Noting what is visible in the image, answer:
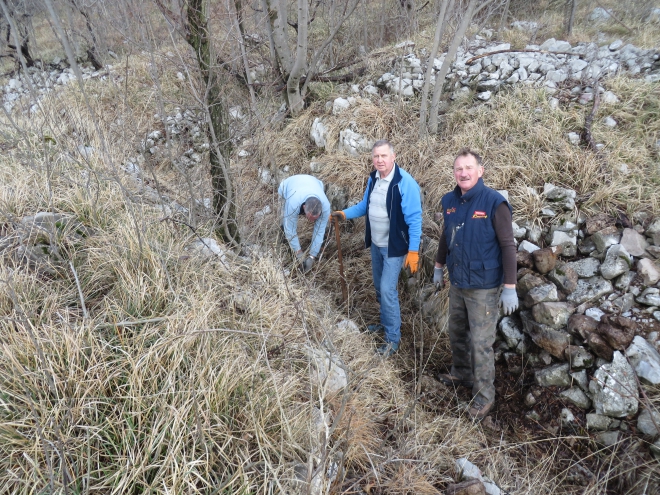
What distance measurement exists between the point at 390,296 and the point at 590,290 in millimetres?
1749

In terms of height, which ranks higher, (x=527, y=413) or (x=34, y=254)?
(x=34, y=254)

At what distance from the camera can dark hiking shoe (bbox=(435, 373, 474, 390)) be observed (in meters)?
3.66

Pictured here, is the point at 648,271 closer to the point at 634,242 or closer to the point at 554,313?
the point at 634,242

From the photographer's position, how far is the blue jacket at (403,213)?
142 inches

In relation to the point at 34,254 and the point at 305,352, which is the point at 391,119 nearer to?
the point at 305,352

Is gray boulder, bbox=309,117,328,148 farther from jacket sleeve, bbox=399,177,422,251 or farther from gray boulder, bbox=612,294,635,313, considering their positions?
gray boulder, bbox=612,294,635,313

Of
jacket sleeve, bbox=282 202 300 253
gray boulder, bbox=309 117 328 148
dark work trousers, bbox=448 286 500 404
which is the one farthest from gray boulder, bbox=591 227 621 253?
gray boulder, bbox=309 117 328 148

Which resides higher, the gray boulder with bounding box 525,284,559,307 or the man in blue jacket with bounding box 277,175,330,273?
the man in blue jacket with bounding box 277,175,330,273

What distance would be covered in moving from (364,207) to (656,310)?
2.63 metres

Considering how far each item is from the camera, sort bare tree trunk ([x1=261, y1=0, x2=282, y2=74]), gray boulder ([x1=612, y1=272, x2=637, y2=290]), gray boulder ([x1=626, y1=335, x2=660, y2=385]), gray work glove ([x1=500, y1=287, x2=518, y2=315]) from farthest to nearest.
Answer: bare tree trunk ([x1=261, y1=0, x2=282, y2=74]), gray boulder ([x1=612, y1=272, x2=637, y2=290]), gray work glove ([x1=500, y1=287, x2=518, y2=315]), gray boulder ([x1=626, y1=335, x2=660, y2=385])

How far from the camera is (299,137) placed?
22.2 feet

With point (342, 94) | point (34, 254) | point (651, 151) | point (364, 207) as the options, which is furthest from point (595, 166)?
point (34, 254)

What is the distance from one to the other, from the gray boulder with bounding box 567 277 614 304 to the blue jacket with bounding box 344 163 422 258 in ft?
4.72

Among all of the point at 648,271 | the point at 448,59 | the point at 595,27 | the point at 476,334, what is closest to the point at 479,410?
the point at 476,334
